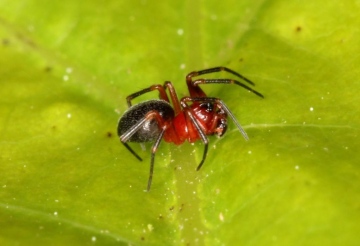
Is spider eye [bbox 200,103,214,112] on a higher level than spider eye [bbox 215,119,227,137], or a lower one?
lower

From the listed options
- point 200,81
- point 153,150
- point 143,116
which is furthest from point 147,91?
point 153,150

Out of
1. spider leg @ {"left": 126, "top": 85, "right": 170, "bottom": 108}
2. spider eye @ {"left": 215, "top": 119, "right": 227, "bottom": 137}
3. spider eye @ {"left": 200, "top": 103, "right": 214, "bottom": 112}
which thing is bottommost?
spider eye @ {"left": 200, "top": 103, "right": 214, "bottom": 112}

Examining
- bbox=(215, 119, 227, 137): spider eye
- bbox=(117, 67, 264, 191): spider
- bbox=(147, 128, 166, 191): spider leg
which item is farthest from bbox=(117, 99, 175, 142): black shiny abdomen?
bbox=(215, 119, 227, 137): spider eye

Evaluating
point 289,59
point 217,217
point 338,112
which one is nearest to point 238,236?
point 217,217

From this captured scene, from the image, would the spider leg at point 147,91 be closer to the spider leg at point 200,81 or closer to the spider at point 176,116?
the spider at point 176,116

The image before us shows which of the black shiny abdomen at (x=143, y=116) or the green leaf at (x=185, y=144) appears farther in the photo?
the black shiny abdomen at (x=143, y=116)

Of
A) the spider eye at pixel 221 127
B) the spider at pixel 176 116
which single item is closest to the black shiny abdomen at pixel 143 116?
the spider at pixel 176 116

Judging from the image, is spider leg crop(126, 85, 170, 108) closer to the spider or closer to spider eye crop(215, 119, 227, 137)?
the spider
